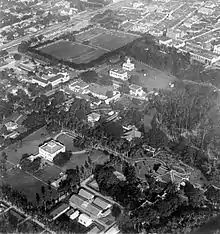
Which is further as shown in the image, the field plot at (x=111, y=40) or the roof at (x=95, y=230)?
the field plot at (x=111, y=40)

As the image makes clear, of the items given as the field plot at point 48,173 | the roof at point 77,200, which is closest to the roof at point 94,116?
the field plot at point 48,173

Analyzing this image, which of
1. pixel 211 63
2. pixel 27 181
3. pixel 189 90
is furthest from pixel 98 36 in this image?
pixel 27 181

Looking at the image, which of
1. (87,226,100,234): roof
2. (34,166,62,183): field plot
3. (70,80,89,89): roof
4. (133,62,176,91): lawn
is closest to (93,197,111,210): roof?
(87,226,100,234): roof

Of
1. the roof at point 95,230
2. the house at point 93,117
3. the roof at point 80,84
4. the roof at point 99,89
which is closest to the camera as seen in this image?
the roof at point 95,230

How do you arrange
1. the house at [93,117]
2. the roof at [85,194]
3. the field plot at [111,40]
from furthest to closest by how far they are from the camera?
the field plot at [111,40] < the house at [93,117] < the roof at [85,194]

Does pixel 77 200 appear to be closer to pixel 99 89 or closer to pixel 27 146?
pixel 27 146

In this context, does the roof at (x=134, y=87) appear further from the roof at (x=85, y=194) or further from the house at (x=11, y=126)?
the roof at (x=85, y=194)

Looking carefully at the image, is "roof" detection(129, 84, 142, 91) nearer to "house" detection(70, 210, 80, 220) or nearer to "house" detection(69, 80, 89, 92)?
"house" detection(69, 80, 89, 92)

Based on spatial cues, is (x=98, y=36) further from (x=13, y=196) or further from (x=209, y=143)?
(x=13, y=196)
